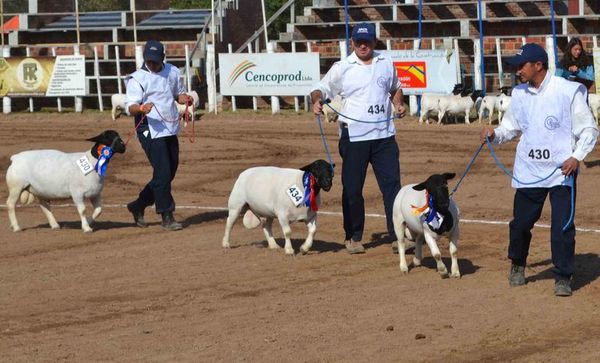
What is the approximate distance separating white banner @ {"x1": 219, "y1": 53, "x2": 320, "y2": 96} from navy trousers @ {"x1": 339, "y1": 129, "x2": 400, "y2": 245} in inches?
746

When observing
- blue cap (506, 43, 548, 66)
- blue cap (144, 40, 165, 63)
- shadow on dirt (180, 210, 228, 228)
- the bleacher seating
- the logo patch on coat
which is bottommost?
shadow on dirt (180, 210, 228, 228)

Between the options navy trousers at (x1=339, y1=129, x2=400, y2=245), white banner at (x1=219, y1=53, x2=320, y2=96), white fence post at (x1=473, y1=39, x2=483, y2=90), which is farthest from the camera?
white banner at (x1=219, y1=53, x2=320, y2=96)

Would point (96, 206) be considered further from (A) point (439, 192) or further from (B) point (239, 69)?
(B) point (239, 69)

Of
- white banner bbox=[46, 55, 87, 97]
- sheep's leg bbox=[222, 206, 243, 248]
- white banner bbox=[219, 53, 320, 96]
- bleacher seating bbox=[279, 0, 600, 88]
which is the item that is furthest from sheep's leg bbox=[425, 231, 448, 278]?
white banner bbox=[46, 55, 87, 97]

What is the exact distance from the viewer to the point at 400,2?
3912 cm

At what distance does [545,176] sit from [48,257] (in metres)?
5.46

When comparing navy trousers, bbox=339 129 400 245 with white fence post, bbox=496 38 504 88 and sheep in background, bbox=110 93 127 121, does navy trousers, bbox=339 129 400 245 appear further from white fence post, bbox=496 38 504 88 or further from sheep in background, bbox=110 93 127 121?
sheep in background, bbox=110 93 127 121

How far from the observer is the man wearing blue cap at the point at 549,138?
10555 millimetres

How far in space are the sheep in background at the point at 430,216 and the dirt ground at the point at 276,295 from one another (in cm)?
25

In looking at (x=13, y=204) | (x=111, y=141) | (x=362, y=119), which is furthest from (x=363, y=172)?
(x=13, y=204)

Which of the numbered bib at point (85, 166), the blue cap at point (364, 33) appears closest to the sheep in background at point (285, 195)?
the blue cap at point (364, 33)

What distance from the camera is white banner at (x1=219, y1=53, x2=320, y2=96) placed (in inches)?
1278

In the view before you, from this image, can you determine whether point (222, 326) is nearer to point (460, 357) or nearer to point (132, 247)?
point (460, 357)

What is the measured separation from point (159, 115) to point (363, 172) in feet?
9.76
